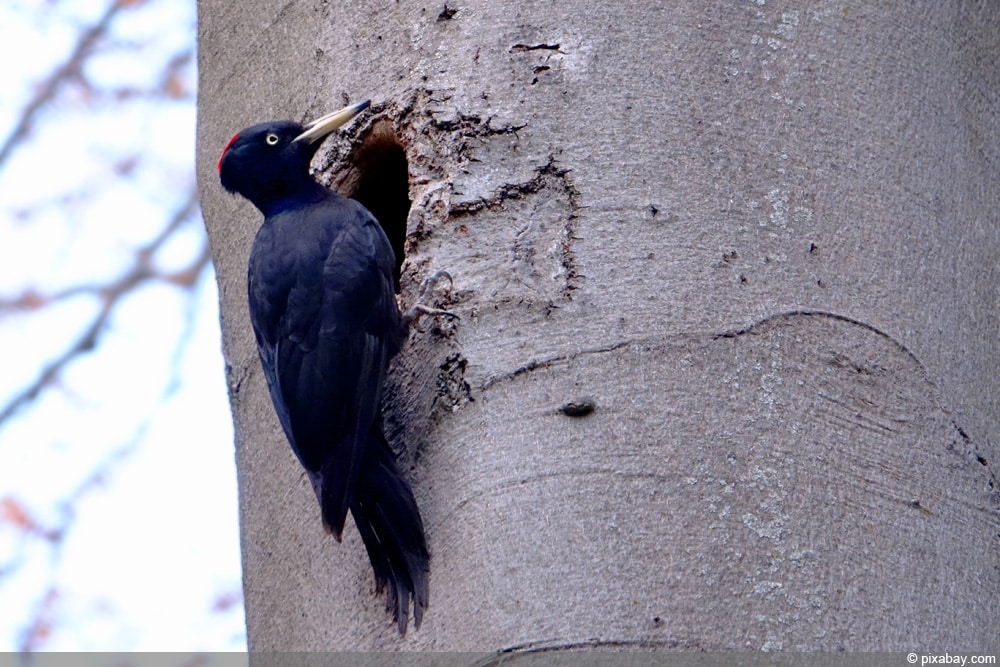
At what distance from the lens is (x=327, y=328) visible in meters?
3.21

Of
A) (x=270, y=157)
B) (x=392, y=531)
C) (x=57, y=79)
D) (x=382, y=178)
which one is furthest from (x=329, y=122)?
(x=57, y=79)

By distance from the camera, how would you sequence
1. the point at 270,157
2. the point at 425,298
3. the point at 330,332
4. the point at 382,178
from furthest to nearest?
Result: the point at 382,178 → the point at 270,157 → the point at 330,332 → the point at 425,298

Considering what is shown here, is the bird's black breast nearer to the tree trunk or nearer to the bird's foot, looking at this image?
the tree trunk

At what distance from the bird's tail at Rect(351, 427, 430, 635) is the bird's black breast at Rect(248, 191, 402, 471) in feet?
0.19

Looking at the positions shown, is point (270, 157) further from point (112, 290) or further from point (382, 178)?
point (112, 290)

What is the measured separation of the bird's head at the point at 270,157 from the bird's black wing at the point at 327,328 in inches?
4.7

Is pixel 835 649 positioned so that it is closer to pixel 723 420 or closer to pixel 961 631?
pixel 961 631

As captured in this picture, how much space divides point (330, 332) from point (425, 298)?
0.57 m

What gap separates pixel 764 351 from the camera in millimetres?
2322

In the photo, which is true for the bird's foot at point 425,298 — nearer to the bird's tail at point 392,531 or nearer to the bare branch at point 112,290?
the bird's tail at point 392,531

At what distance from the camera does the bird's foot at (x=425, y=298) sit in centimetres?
262

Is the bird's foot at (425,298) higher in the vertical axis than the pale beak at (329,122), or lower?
lower

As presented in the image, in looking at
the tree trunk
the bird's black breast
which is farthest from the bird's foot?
the bird's black breast

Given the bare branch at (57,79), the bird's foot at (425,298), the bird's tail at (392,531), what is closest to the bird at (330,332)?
the bird's tail at (392,531)
